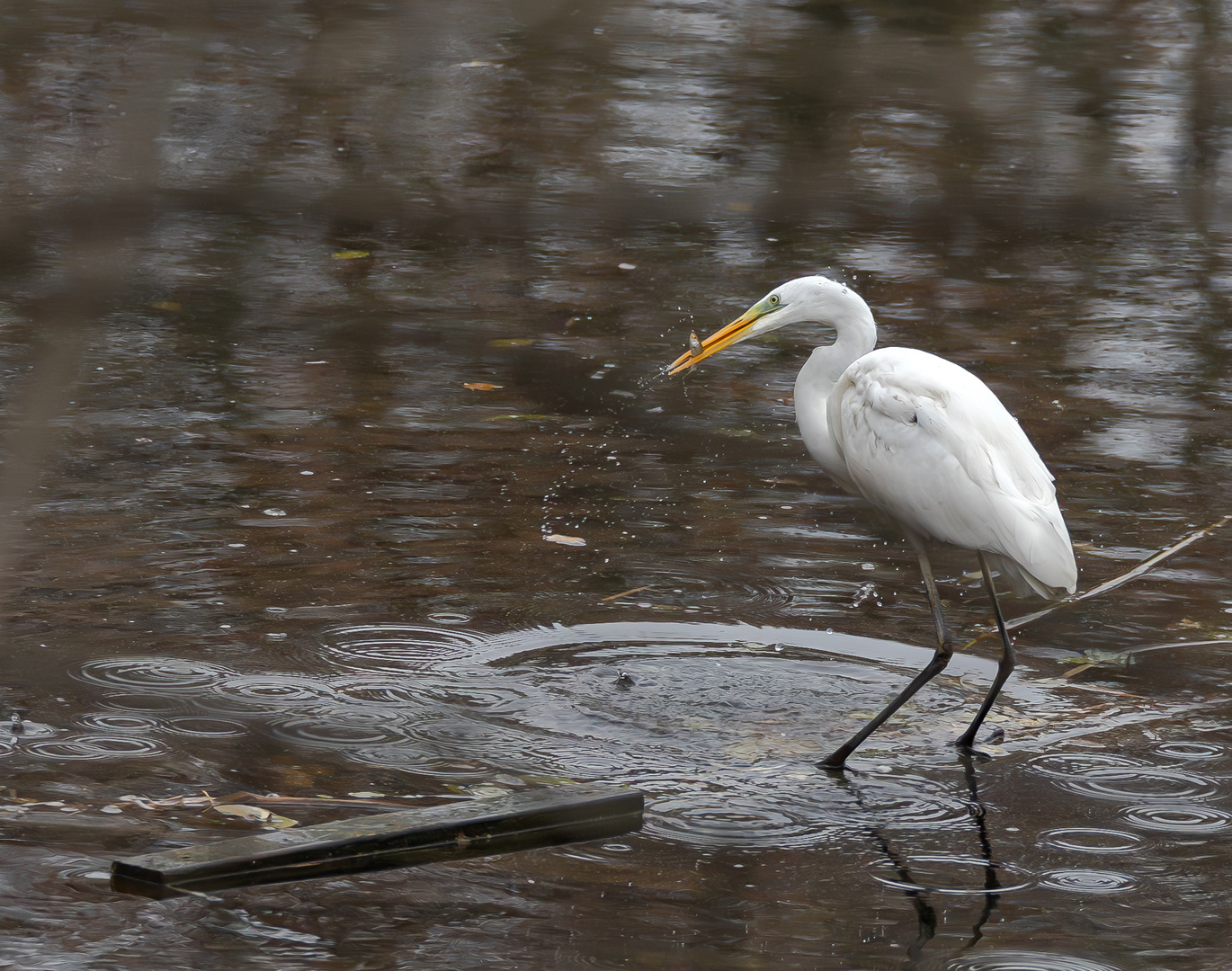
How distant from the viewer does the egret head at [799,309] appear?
15.9 ft

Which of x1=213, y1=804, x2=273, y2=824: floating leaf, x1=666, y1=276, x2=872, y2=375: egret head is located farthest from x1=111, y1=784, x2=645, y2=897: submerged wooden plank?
x1=666, y1=276, x2=872, y2=375: egret head

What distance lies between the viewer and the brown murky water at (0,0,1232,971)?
137 cm

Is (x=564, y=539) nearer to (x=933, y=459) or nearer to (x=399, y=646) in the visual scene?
(x=399, y=646)

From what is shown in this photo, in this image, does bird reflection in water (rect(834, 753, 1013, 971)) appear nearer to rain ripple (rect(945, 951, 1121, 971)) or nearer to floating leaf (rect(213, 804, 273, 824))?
rain ripple (rect(945, 951, 1121, 971))

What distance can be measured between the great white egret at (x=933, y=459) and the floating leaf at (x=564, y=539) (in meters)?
1.19

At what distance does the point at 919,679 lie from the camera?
4613 millimetres

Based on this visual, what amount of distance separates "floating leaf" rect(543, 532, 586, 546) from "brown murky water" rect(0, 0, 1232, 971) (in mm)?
43

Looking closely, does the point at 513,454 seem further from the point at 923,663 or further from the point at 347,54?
the point at 347,54

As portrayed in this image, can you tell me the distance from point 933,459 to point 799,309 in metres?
0.64

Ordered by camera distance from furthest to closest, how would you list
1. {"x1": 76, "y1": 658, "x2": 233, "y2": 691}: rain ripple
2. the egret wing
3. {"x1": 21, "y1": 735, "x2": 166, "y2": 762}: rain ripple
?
{"x1": 76, "y1": 658, "x2": 233, "y2": 691}: rain ripple < the egret wing < {"x1": 21, "y1": 735, "x2": 166, "y2": 762}: rain ripple

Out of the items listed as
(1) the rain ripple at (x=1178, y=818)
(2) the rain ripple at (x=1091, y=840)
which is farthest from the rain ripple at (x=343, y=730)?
(1) the rain ripple at (x=1178, y=818)

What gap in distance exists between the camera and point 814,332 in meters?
8.79

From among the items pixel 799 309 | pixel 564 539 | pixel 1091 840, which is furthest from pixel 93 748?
pixel 1091 840

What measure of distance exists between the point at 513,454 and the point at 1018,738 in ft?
9.12
